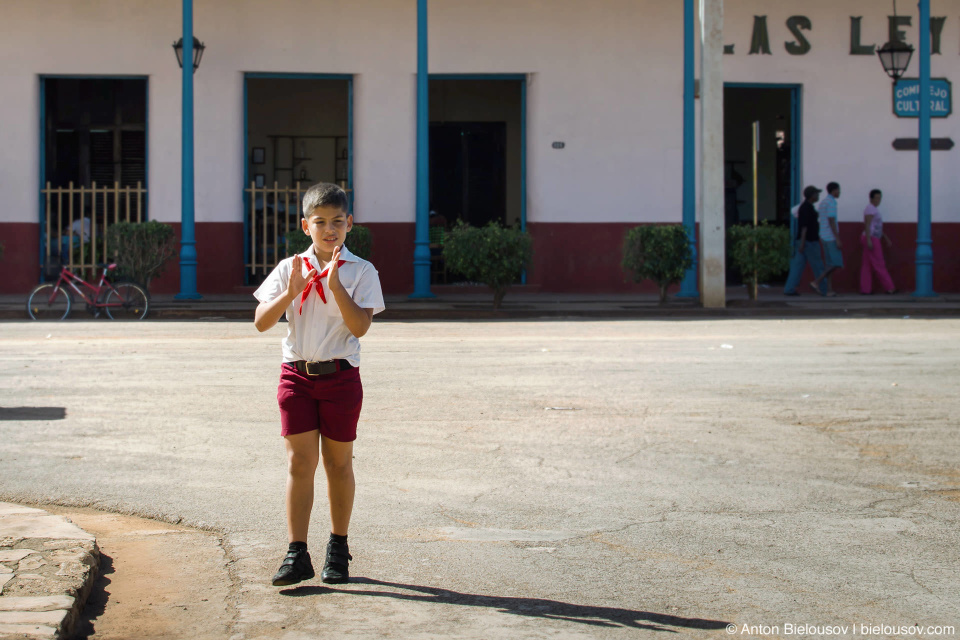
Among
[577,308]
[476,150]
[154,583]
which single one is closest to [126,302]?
[577,308]

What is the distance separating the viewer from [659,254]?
1800 centimetres

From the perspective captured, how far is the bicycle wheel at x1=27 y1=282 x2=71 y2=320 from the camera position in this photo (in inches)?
631

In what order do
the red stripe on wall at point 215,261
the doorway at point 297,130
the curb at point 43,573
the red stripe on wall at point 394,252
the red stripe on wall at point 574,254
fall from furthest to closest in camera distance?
the doorway at point 297,130 → the red stripe on wall at point 574,254 → the red stripe on wall at point 394,252 → the red stripe on wall at point 215,261 → the curb at point 43,573

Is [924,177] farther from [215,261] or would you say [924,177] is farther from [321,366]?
[321,366]

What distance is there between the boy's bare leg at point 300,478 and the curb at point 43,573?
78 cm

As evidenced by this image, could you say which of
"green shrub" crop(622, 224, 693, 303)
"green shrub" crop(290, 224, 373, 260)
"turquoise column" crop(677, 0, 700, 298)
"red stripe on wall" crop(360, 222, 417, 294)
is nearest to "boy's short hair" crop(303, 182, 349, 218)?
"green shrub" crop(290, 224, 373, 260)

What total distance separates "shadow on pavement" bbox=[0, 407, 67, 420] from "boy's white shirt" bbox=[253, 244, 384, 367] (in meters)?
4.10

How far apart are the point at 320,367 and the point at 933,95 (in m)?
19.5

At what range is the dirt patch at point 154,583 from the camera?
153 inches

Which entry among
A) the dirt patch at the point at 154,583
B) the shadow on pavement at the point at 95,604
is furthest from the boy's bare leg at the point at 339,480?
the shadow on pavement at the point at 95,604

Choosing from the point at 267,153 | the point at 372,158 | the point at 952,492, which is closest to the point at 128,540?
the point at 952,492

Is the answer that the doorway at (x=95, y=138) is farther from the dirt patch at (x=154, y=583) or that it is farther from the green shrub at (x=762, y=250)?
the dirt patch at (x=154, y=583)

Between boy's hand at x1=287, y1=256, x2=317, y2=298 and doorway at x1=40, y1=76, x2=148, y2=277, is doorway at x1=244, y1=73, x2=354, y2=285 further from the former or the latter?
boy's hand at x1=287, y1=256, x2=317, y2=298

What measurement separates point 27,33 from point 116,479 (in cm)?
1590
